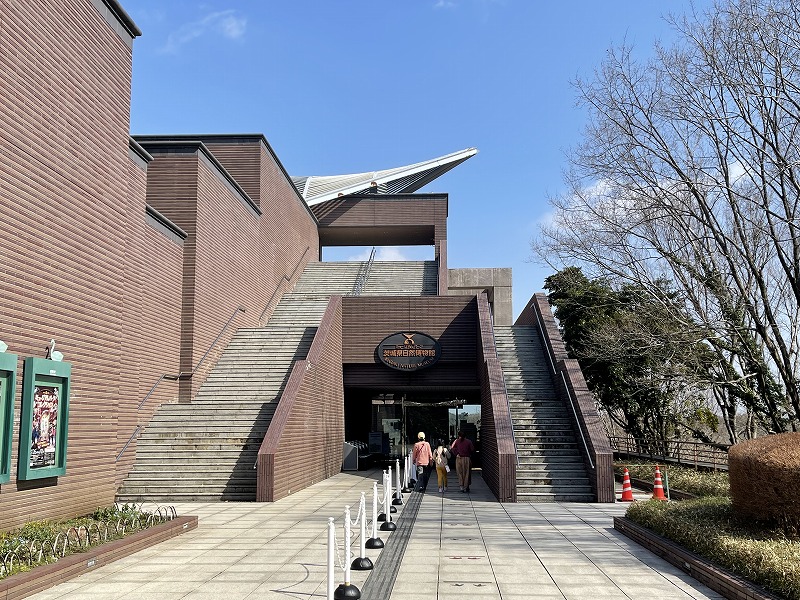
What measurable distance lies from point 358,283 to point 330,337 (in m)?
10.8

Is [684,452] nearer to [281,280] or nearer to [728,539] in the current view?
[281,280]

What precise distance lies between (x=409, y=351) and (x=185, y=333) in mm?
7514

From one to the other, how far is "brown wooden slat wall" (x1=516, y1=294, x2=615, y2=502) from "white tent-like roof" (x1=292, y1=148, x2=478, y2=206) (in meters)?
19.3

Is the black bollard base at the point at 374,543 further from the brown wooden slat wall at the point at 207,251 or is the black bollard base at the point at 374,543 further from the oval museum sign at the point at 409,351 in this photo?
the oval museum sign at the point at 409,351

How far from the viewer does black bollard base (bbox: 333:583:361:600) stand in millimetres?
6430

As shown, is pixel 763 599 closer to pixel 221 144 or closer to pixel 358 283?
pixel 221 144

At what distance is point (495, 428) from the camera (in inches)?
611

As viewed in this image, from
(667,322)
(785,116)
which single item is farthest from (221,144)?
(785,116)

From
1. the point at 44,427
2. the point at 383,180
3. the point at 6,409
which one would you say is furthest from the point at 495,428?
the point at 383,180

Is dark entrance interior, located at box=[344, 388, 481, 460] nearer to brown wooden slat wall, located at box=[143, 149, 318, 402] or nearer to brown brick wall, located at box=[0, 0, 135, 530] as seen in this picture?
brown wooden slat wall, located at box=[143, 149, 318, 402]

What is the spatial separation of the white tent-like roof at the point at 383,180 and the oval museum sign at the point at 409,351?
55.1ft

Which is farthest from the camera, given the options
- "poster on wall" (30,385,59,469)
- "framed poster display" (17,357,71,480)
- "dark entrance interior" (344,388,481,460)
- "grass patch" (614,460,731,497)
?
"dark entrance interior" (344,388,481,460)

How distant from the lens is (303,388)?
17.2 meters

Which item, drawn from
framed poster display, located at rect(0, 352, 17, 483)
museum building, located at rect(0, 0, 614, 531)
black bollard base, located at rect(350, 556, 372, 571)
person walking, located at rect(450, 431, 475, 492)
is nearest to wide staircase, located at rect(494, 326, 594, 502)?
museum building, located at rect(0, 0, 614, 531)
